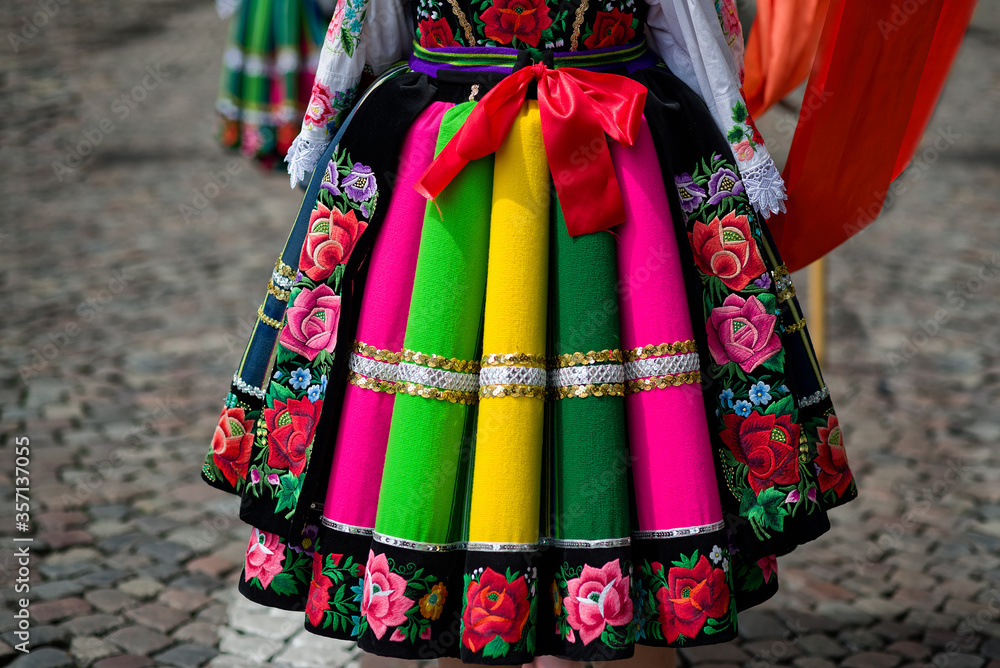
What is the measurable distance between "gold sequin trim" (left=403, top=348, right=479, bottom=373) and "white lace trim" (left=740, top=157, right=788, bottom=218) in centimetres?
60

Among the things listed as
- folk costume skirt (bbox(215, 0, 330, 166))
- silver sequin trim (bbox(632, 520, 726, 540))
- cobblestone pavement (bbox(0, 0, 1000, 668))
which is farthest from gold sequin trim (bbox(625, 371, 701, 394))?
folk costume skirt (bbox(215, 0, 330, 166))

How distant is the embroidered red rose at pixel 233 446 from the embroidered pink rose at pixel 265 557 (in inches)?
5.1

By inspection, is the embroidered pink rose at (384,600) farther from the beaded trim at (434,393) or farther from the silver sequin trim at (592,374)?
the silver sequin trim at (592,374)

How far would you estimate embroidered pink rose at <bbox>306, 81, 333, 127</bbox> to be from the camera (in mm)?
1831

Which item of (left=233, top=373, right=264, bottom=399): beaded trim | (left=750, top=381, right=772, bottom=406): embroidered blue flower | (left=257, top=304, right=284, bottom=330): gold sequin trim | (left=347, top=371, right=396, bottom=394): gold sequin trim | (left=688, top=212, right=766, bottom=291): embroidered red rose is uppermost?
(left=688, top=212, right=766, bottom=291): embroidered red rose

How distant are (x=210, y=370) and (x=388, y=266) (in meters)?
2.79

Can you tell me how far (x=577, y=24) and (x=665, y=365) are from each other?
24.8 inches

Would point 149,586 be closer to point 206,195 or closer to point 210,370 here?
point 210,370

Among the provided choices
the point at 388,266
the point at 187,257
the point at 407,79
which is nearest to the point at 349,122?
the point at 407,79

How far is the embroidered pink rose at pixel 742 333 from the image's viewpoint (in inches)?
67.0

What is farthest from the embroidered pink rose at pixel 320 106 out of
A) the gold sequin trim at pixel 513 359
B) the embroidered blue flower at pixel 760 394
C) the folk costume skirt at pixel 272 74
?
the folk costume skirt at pixel 272 74

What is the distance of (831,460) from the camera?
1805mm

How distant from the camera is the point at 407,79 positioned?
1764mm

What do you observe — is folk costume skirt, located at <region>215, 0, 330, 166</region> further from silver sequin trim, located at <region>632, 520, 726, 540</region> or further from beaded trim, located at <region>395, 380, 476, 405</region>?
silver sequin trim, located at <region>632, 520, 726, 540</region>
